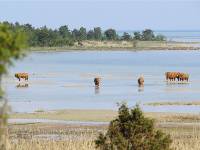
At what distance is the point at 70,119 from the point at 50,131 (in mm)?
5194

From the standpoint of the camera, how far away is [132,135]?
7258 millimetres

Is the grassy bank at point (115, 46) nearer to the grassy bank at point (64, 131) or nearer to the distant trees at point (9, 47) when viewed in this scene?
the grassy bank at point (64, 131)

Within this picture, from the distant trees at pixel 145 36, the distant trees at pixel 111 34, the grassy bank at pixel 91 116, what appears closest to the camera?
the grassy bank at pixel 91 116

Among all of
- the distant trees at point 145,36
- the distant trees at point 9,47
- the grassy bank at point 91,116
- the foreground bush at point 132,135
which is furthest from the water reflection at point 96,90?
the distant trees at point 145,36

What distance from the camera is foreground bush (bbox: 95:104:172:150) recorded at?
7066mm

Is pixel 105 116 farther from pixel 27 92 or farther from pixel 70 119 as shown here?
pixel 27 92

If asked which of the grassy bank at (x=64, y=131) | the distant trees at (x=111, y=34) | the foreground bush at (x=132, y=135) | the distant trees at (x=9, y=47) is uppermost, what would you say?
the distant trees at (x=9, y=47)

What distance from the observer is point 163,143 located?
710 centimetres

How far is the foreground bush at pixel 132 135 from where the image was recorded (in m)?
7.07

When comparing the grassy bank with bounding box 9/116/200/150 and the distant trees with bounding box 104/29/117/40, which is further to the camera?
the distant trees with bounding box 104/29/117/40

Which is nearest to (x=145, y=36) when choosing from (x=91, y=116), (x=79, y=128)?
(x=91, y=116)

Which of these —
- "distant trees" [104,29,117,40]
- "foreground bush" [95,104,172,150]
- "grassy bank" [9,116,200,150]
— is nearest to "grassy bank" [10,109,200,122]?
"grassy bank" [9,116,200,150]

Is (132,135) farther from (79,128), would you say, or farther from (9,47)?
(79,128)

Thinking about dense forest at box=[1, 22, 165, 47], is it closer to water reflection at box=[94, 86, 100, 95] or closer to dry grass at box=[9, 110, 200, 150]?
water reflection at box=[94, 86, 100, 95]
